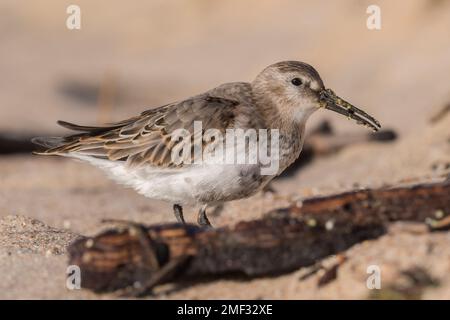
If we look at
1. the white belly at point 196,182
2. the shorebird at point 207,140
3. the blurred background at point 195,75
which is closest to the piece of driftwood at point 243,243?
the blurred background at point 195,75

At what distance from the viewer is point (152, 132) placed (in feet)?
18.2

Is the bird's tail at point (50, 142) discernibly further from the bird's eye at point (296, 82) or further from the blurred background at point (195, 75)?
the bird's eye at point (296, 82)

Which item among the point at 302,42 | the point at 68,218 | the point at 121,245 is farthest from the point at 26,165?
the point at 302,42

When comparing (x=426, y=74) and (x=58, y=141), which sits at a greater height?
(x=426, y=74)

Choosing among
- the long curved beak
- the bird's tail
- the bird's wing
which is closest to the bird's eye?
the long curved beak

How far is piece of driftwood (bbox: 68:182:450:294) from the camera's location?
13.7ft

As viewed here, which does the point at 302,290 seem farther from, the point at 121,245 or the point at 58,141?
the point at 58,141

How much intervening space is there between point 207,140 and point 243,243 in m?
1.17

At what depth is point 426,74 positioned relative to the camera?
502 inches

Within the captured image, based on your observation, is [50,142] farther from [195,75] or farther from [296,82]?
[195,75]

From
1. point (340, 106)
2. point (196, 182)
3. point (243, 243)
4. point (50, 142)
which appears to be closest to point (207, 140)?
point (196, 182)

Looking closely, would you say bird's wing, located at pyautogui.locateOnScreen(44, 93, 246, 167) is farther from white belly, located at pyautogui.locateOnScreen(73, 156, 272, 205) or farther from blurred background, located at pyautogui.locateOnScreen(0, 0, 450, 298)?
blurred background, located at pyautogui.locateOnScreen(0, 0, 450, 298)

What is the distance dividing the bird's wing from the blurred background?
0.58 metres
